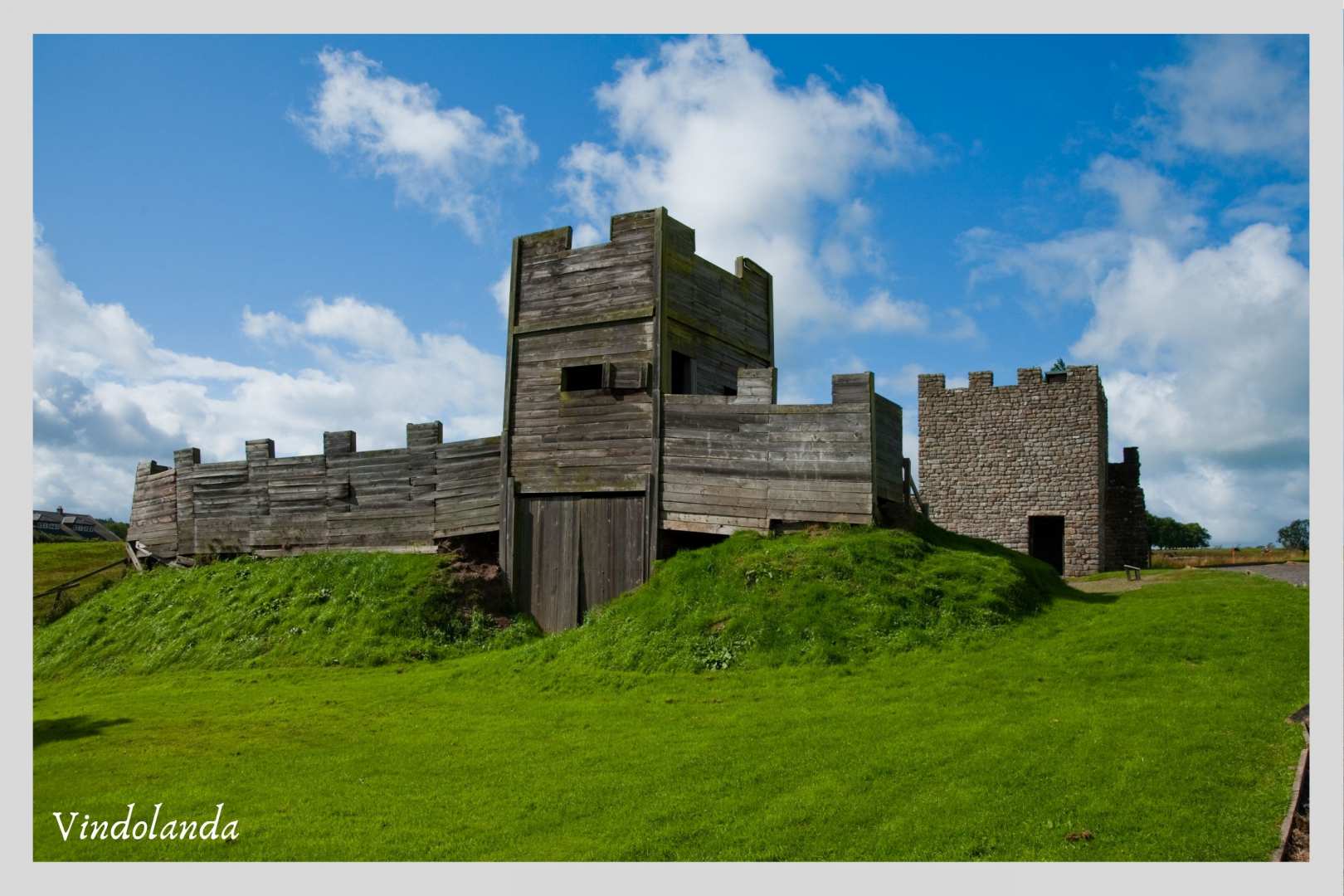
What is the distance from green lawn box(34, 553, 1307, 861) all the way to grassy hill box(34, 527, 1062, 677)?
21 centimetres

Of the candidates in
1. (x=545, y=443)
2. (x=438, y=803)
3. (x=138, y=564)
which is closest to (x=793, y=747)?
(x=438, y=803)

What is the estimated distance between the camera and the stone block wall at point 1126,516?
35969 millimetres

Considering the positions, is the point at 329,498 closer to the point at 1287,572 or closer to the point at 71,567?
the point at 71,567

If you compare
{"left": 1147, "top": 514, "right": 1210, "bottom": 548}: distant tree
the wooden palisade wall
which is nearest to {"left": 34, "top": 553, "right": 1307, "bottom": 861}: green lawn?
the wooden palisade wall

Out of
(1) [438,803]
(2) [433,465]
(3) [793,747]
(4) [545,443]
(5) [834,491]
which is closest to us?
(1) [438,803]

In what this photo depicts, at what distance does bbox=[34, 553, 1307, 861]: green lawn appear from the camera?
330 inches

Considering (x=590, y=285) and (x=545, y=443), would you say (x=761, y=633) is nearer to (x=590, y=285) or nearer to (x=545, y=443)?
(x=545, y=443)

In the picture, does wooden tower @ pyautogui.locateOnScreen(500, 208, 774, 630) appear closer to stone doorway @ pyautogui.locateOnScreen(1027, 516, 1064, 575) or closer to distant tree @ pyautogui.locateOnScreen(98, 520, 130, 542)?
stone doorway @ pyautogui.locateOnScreen(1027, 516, 1064, 575)

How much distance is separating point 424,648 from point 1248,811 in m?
14.3

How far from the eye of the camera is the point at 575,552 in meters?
20.8

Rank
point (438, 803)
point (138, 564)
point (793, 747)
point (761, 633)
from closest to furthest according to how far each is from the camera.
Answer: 1. point (438, 803)
2. point (793, 747)
3. point (761, 633)
4. point (138, 564)

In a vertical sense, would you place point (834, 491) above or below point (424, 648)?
above

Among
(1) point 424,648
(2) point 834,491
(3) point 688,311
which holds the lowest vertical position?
(1) point 424,648

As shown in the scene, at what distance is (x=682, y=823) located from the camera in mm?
8680
